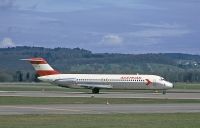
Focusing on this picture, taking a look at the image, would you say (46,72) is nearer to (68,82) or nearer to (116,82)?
(68,82)

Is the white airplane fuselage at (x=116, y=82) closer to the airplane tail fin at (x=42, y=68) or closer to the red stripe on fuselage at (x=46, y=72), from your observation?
the red stripe on fuselage at (x=46, y=72)

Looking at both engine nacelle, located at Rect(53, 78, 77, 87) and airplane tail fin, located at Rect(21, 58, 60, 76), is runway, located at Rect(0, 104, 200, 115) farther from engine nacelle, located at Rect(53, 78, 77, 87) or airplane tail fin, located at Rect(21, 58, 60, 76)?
airplane tail fin, located at Rect(21, 58, 60, 76)

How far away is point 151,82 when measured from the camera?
311 ft
